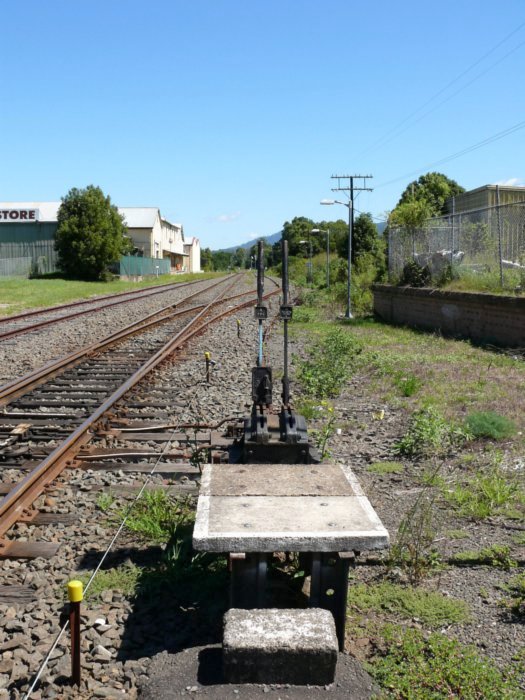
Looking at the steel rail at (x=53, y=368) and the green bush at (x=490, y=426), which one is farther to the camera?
the steel rail at (x=53, y=368)

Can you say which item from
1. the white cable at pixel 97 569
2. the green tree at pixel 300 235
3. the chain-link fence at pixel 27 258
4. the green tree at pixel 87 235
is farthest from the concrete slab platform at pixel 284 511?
the green tree at pixel 300 235

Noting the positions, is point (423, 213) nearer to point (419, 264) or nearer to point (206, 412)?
point (419, 264)

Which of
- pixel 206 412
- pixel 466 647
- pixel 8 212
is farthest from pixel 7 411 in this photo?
pixel 8 212

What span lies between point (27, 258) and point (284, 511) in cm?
5345

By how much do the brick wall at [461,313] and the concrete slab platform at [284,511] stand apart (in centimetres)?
1054

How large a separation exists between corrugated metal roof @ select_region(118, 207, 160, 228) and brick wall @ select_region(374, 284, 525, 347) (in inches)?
2453

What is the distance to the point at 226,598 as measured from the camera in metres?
4.43

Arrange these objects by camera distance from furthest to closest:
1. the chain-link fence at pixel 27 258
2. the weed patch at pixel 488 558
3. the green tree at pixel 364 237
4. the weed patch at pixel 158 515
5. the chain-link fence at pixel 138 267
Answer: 1. the chain-link fence at pixel 138 267
2. the green tree at pixel 364 237
3. the chain-link fence at pixel 27 258
4. the weed patch at pixel 158 515
5. the weed patch at pixel 488 558

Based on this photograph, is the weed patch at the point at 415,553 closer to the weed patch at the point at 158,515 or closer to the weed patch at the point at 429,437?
the weed patch at the point at 158,515

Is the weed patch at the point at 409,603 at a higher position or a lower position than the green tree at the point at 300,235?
lower

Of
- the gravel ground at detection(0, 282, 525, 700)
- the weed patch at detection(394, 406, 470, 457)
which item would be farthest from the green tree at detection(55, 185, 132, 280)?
the gravel ground at detection(0, 282, 525, 700)

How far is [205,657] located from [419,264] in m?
18.7

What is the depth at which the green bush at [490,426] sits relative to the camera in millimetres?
7833

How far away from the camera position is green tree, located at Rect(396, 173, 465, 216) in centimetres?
6912
